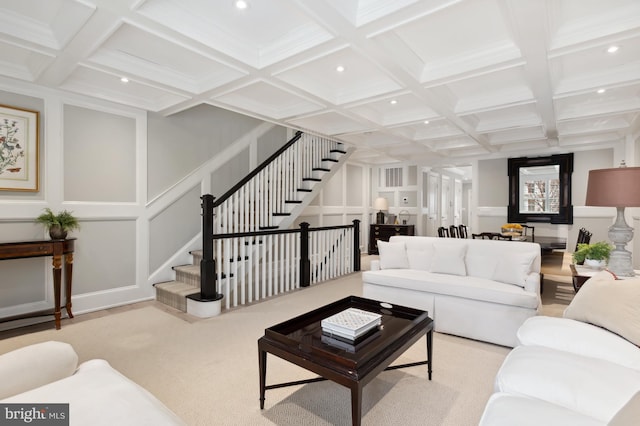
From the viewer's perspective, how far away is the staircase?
4000 mm

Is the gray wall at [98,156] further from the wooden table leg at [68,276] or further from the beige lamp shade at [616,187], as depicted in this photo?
the beige lamp shade at [616,187]

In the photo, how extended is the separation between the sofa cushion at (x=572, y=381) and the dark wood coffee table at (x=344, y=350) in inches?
21.9

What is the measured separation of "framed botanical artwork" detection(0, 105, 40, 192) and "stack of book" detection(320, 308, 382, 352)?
11.5ft

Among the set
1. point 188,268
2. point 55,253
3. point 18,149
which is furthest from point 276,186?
point 18,149

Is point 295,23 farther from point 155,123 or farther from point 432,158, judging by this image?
point 432,158

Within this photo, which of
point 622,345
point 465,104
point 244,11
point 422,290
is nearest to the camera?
point 622,345

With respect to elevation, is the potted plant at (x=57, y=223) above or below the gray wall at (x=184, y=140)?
below

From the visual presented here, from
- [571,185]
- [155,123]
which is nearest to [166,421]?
[155,123]

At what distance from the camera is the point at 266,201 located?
4.81 m

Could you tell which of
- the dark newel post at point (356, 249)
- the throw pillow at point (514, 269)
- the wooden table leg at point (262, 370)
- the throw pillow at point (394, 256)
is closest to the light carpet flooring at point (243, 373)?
the wooden table leg at point (262, 370)

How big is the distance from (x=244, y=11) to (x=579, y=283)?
3651mm

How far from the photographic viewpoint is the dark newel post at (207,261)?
11.9 feet

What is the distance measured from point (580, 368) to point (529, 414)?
0.47m

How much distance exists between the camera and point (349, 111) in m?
4.31
